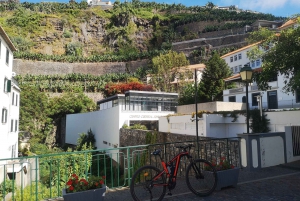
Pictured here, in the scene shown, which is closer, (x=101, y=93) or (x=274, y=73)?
(x=274, y=73)

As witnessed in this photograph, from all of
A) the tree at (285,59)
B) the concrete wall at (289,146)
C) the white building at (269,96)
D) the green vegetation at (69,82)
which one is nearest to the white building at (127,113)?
the white building at (269,96)

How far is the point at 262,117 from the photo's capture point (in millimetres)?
16594

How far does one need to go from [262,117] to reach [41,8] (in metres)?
73.8

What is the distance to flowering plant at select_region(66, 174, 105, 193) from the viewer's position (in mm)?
4164

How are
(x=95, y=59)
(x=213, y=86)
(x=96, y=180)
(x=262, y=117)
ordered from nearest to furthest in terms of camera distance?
1. (x=96, y=180)
2. (x=262, y=117)
3. (x=213, y=86)
4. (x=95, y=59)

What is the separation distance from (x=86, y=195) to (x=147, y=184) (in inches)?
44.3

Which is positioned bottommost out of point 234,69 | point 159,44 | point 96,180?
point 96,180

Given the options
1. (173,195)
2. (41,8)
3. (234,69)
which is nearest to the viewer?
(173,195)

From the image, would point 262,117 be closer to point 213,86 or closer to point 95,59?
point 213,86

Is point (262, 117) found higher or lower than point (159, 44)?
lower

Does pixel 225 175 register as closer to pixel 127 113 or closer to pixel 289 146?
pixel 289 146

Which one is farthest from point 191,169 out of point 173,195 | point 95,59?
point 95,59

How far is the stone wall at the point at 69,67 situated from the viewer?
45.7 m

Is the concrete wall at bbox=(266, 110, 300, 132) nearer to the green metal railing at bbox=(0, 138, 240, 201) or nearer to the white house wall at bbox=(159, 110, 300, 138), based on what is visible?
the white house wall at bbox=(159, 110, 300, 138)
